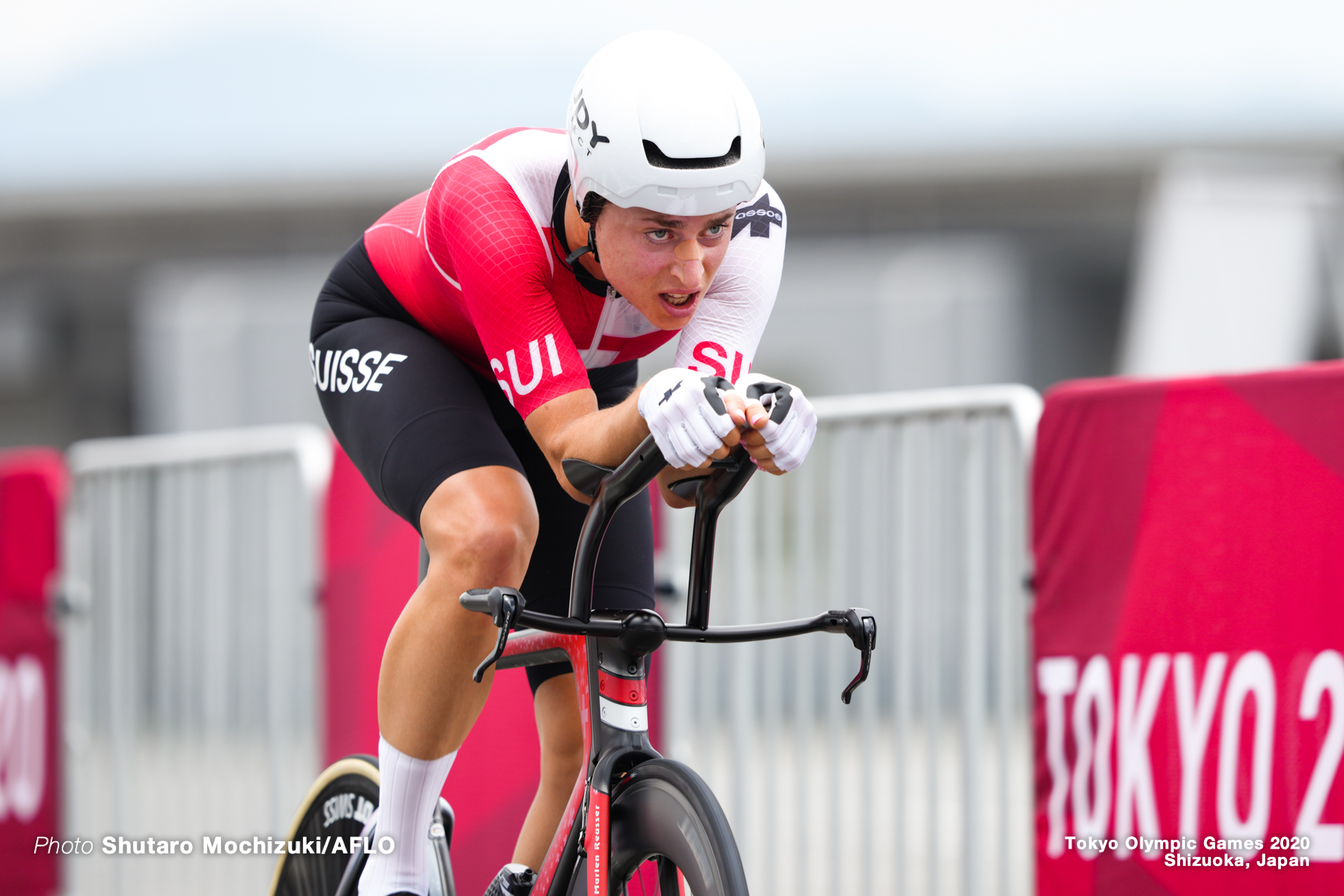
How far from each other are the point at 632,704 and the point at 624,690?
3cm

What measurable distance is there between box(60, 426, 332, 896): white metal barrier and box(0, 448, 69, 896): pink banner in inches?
3.9

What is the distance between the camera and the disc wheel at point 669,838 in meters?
2.18

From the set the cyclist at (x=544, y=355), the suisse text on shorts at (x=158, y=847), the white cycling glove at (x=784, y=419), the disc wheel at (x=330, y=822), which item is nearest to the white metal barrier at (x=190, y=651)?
the suisse text on shorts at (x=158, y=847)

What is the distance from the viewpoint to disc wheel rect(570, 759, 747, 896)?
7.15 ft

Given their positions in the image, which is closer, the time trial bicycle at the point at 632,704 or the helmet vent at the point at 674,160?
the time trial bicycle at the point at 632,704

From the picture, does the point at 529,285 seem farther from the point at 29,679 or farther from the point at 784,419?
the point at 29,679

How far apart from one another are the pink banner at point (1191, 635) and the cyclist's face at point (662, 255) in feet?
5.75

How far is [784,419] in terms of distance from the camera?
2.20 m

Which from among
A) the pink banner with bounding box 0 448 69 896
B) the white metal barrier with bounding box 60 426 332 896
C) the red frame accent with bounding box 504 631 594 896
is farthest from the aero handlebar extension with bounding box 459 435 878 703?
the pink banner with bounding box 0 448 69 896

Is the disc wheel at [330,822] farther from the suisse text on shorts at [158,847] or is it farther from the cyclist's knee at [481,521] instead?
the cyclist's knee at [481,521]

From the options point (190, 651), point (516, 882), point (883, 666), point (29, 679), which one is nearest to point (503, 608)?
point (516, 882)

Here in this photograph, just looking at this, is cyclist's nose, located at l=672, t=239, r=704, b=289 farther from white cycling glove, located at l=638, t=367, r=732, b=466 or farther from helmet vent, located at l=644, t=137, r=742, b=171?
white cycling glove, located at l=638, t=367, r=732, b=466

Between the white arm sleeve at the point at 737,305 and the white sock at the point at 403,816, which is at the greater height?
the white arm sleeve at the point at 737,305

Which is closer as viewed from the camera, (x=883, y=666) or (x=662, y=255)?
(x=662, y=255)
